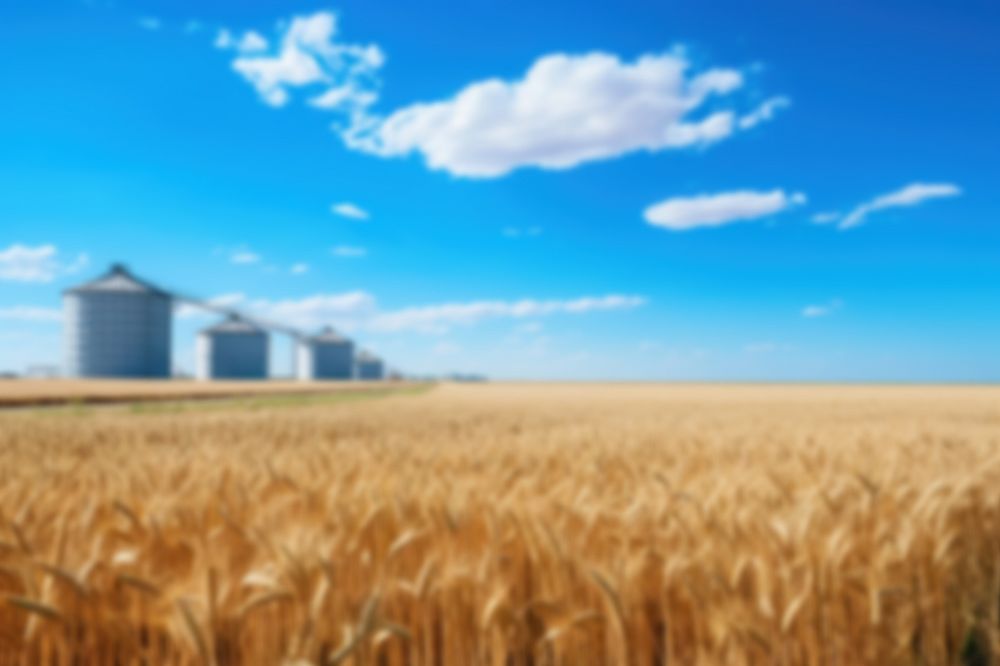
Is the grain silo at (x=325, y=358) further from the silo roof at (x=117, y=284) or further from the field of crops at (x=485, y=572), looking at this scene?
the field of crops at (x=485, y=572)

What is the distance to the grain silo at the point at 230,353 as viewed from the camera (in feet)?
234

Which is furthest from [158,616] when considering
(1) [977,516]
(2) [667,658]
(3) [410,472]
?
(1) [977,516]

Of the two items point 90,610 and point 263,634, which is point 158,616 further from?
point 263,634

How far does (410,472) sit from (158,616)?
5.46ft

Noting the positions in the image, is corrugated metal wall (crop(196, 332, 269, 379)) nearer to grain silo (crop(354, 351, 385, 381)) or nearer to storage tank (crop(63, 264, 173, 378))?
storage tank (crop(63, 264, 173, 378))

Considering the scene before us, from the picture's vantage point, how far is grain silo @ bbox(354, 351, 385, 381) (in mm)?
115938

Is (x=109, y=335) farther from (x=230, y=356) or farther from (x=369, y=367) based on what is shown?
(x=369, y=367)

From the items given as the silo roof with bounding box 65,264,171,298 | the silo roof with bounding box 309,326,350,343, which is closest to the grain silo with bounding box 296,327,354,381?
the silo roof with bounding box 309,326,350,343

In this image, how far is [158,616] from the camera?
5.68 feet

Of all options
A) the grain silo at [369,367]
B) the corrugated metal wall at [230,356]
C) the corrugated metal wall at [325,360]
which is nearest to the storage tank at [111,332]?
the corrugated metal wall at [230,356]

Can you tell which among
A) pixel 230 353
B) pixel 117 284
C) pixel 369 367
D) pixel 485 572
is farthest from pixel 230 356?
pixel 485 572

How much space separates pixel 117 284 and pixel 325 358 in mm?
36819

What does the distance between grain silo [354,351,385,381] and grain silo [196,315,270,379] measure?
39.8m

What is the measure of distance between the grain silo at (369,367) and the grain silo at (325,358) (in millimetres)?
18411
